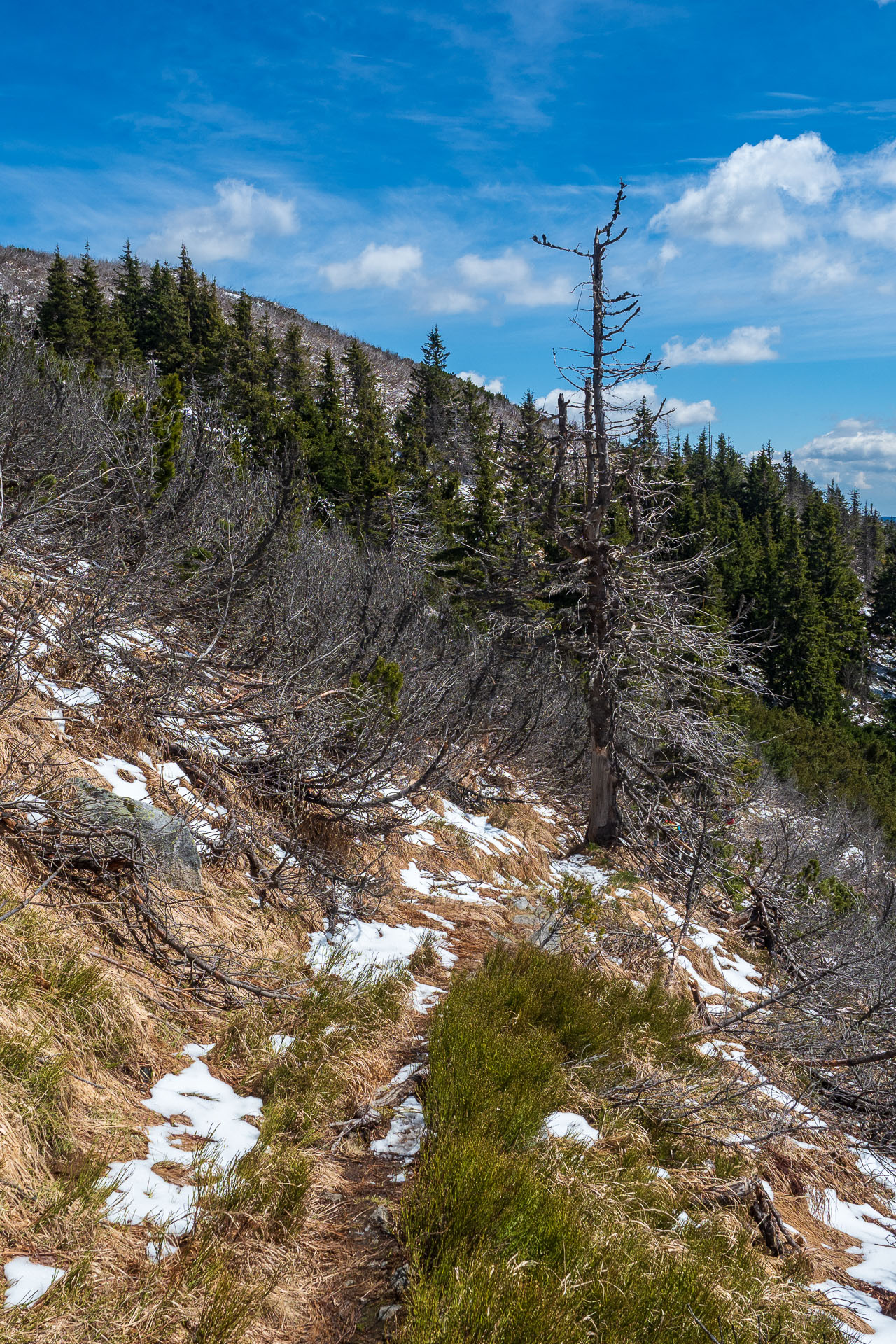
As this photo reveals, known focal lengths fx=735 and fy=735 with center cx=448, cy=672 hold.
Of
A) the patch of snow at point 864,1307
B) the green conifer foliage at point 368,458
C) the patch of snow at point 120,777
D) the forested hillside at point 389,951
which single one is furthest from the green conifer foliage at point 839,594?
the patch of snow at point 120,777

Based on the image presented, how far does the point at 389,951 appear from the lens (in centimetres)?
518

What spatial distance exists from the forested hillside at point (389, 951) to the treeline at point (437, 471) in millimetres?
562

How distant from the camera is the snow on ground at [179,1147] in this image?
88.4 inches

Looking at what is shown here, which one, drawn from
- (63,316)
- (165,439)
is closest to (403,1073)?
(165,439)

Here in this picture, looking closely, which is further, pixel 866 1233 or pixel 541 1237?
pixel 866 1233

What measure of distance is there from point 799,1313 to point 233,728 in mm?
4931

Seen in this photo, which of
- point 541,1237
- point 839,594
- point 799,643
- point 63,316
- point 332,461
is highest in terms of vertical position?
point 63,316

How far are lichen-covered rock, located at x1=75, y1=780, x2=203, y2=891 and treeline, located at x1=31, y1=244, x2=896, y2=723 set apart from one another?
5417 millimetres

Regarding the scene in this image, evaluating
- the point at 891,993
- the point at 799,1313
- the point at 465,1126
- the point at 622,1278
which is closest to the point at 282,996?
the point at 465,1126

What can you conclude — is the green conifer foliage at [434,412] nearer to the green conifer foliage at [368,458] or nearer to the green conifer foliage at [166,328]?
the green conifer foliage at [368,458]

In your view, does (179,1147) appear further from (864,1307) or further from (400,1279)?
(864,1307)

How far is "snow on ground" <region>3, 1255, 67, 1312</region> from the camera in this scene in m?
1.80

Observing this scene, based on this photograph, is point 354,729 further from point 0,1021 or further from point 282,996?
point 0,1021

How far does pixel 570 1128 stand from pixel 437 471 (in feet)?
133
